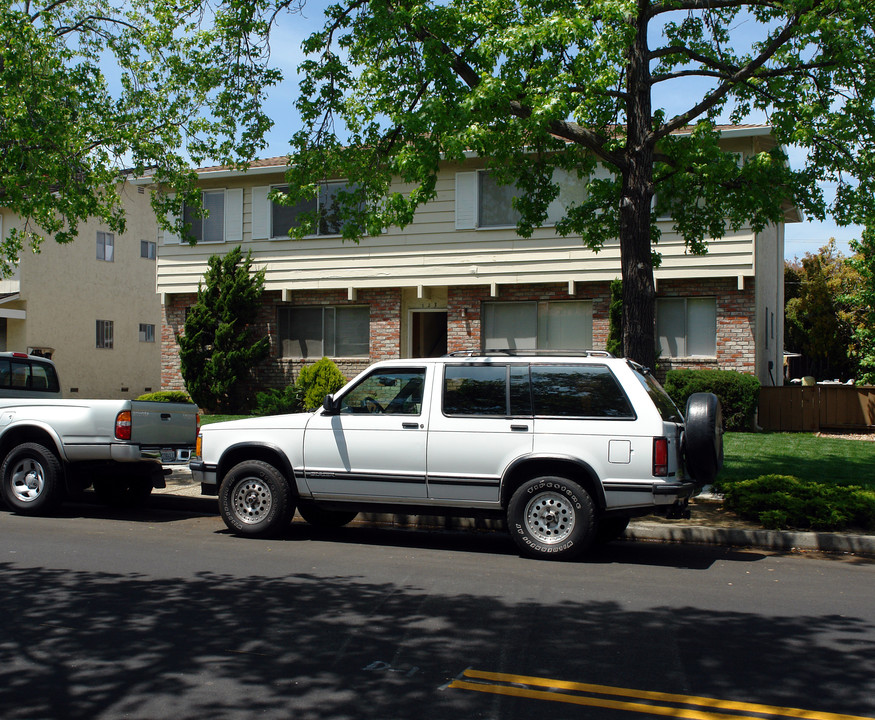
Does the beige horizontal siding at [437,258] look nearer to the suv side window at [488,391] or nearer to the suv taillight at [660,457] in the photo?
the suv side window at [488,391]

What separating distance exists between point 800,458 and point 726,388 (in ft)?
11.5

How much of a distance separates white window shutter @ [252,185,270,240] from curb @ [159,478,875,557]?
13.6 m

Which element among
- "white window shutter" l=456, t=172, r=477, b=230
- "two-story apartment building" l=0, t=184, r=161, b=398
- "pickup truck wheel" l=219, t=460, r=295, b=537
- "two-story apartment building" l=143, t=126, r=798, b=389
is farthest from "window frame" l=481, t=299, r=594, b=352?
"two-story apartment building" l=0, t=184, r=161, b=398

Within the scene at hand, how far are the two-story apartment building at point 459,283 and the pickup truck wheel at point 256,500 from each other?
975 centimetres

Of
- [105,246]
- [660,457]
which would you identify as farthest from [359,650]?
[105,246]

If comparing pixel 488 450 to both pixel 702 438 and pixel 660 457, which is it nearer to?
pixel 660 457

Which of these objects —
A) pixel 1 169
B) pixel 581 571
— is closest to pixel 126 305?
pixel 1 169

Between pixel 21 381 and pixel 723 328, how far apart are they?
13.8 meters

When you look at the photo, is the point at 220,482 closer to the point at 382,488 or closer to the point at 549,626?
the point at 382,488

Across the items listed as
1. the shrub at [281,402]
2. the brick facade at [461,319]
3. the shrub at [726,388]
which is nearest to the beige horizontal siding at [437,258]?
the brick facade at [461,319]

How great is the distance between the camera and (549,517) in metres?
8.01

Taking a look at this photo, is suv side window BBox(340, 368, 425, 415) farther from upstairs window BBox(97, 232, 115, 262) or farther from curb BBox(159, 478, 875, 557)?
upstairs window BBox(97, 232, 115, 262)

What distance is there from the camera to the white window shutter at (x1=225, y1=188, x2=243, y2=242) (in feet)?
74.3

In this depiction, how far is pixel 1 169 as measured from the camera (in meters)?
15.7
